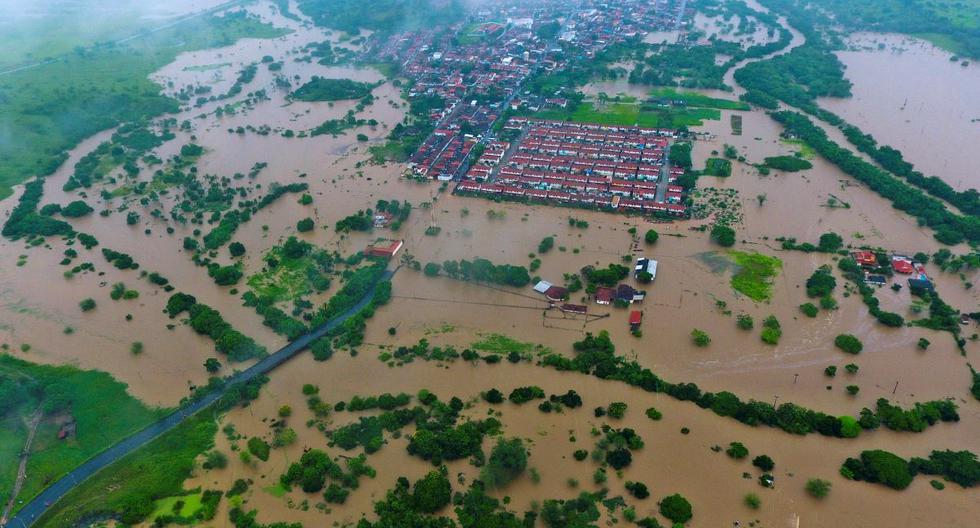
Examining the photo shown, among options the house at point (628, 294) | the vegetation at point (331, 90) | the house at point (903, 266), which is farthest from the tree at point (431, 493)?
the vegetation at point (331, 90)

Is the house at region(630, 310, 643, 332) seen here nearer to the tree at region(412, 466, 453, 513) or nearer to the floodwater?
the tree at region(412, 466, 453, 513)

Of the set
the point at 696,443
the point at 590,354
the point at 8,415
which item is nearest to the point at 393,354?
the point at 590,354

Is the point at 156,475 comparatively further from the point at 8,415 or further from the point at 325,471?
the point at 8,415

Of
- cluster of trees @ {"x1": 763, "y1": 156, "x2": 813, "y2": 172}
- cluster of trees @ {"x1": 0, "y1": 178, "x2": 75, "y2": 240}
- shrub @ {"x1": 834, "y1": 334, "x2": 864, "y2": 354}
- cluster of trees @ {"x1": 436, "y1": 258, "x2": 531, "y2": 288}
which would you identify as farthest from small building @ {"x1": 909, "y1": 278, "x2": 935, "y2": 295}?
cluster of trees @ {"x1": 0, "y1": 178, "x2": 75, "y2": 240}

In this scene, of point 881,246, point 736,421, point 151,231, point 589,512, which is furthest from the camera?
point 151,231

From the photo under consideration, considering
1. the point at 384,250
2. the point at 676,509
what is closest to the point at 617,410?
the point at 676,509

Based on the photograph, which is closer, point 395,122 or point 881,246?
point 881,246

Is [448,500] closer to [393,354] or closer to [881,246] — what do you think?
[393,354]

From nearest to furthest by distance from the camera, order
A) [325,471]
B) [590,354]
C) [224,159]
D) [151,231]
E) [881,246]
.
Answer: [325,471], [590,354], [881,246], [151,231], [224,159]

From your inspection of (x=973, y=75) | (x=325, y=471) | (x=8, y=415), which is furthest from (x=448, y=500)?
(x=973, y=75)
